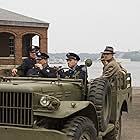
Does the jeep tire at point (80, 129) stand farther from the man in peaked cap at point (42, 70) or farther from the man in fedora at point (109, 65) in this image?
the man in fedora at point (109, 65)

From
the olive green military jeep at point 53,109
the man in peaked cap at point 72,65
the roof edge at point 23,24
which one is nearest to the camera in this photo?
the olive green military jeep at point 53,109

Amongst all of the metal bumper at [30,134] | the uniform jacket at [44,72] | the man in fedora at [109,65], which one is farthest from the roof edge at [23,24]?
the metal bumper at [30,134]

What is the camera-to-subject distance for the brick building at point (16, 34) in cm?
3189

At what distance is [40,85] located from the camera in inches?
265

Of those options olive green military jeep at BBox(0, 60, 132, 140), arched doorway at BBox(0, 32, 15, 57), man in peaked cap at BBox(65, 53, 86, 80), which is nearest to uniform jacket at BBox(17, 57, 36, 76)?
man in peaked cap at BBox(65, 53, 86, 80)

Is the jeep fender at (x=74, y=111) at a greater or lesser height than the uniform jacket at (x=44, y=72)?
lesser

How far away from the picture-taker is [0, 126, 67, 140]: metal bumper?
5.93 m

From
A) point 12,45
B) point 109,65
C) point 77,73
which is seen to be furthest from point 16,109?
point 12,45

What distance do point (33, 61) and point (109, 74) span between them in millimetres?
1546

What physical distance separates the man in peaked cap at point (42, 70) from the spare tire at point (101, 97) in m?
0.89

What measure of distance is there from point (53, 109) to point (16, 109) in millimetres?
496

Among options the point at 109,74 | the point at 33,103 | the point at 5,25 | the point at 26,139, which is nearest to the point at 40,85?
the point at 33,103

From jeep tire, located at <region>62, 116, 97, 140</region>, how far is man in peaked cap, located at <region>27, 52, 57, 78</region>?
5.38 ft

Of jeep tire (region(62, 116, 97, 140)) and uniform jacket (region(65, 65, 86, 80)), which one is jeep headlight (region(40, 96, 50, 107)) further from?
uniform jacket (region(65, 65, 86, 80))
